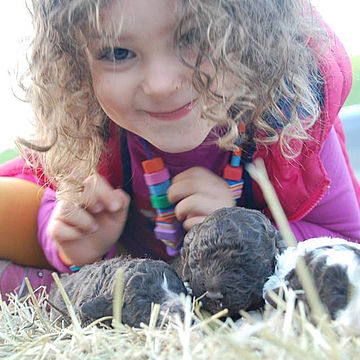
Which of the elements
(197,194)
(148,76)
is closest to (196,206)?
(197,194)

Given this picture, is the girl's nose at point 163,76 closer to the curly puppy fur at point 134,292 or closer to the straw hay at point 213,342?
the curly puppy fur at point 134,292

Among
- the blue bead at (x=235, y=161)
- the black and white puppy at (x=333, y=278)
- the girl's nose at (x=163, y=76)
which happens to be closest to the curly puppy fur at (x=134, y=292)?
the black and white puppy at (x=333, y=278)

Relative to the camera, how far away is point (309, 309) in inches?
36.6

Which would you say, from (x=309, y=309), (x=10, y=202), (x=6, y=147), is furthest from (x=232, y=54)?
(x=6, y=147)

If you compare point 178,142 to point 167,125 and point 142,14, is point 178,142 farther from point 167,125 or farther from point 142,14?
point 142,14

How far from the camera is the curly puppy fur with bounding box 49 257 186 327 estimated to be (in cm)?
108

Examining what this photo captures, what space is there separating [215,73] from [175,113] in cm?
15

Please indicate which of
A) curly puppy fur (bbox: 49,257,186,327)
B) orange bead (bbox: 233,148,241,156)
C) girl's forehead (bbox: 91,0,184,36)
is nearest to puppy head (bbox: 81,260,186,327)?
curly puppy fur (bbox: 49,257,186,327)

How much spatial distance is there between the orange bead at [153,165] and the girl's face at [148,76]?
17 centimetres

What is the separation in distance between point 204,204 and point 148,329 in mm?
707

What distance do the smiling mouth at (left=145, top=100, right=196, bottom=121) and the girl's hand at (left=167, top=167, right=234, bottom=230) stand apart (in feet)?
0.76

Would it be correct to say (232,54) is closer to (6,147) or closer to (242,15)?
(242,15)

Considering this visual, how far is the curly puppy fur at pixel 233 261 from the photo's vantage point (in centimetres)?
103

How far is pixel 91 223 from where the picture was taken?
1.72 meters
